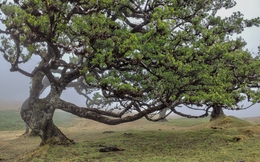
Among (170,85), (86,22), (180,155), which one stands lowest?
(180,155)

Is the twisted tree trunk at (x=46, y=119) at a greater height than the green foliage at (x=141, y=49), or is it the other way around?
the green foliage at (x=141, y=49)

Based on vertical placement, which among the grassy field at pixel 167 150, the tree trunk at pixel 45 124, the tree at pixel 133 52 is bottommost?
the grassy field at pixel 167 150

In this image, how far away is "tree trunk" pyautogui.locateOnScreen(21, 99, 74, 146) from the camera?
1463cm

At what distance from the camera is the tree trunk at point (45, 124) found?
14633mm

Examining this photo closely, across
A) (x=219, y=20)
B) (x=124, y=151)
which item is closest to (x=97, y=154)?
(x=124, y=151)

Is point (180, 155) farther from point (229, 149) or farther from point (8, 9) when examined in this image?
point (8, 9)

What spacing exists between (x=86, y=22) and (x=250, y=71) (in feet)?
36.9

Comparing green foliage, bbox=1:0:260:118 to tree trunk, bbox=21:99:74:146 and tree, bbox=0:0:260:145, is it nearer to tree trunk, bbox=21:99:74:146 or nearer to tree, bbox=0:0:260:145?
tree, bbox=0:0:260:145

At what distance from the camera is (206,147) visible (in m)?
12.7

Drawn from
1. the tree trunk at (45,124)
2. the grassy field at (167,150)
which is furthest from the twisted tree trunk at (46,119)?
the grassy field at (167,150)

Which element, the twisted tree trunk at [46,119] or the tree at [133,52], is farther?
the twisted tree trunk at [46,119]

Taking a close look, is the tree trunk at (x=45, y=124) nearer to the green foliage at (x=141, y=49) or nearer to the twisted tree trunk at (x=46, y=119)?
the twisted tree trunk at (x=46, y=119)

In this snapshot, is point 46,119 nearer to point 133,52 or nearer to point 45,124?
point 45,124

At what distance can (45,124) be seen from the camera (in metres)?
14.9
